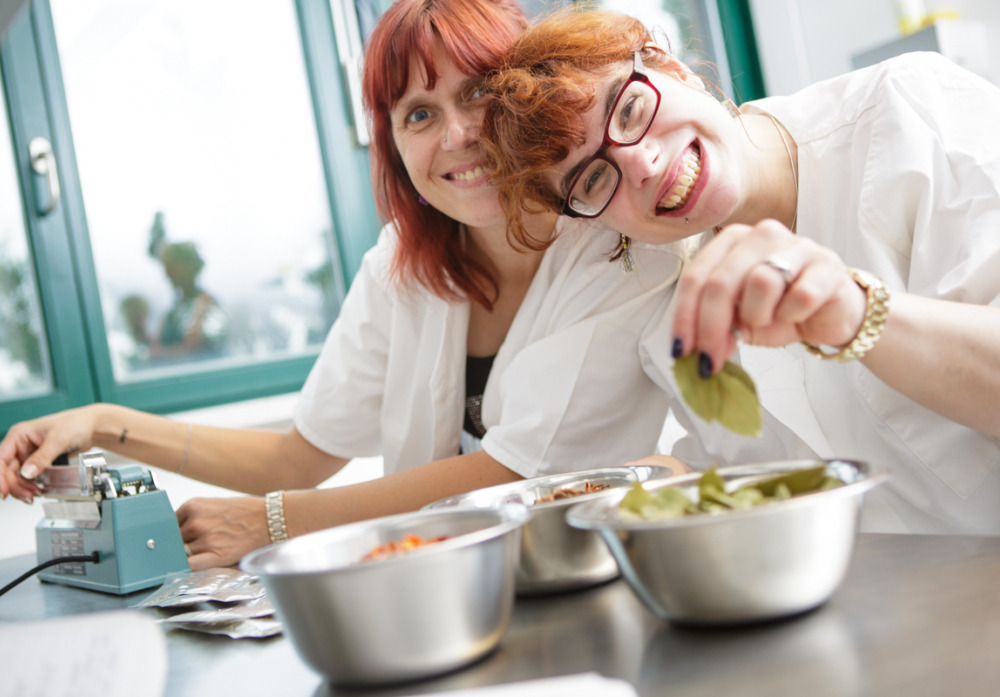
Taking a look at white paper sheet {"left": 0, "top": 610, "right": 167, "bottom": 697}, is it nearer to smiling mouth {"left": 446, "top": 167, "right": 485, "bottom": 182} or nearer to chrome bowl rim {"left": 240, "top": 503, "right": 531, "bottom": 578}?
chrome bowl rim {"left": 240, "top": 503, "right": 531, "bottom": 578}

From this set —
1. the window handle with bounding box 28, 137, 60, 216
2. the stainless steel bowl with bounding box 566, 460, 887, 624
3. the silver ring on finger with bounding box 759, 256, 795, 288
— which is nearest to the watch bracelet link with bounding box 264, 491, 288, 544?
the stainless steel bowl with bounding box 566, 460, 887, 624

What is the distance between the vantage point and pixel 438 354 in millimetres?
1652

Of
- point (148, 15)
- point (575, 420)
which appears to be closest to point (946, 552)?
point (575, 420)

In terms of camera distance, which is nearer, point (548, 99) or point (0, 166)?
point (548, 99)

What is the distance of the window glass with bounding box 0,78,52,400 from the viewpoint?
241 cm

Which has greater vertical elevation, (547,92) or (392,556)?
(547,92)

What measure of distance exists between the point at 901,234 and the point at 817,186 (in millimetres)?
152

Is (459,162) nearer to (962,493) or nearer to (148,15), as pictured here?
(962,493)

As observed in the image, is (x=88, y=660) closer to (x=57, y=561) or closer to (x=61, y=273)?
(x=57, y=561)

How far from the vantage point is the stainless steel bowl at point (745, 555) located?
56cm

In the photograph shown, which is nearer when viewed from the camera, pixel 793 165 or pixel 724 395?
pixel 724 395

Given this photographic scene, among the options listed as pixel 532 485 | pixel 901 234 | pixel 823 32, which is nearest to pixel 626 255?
pixel 901 234

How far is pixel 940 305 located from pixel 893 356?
8 cm

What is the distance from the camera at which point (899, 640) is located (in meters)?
0.55
